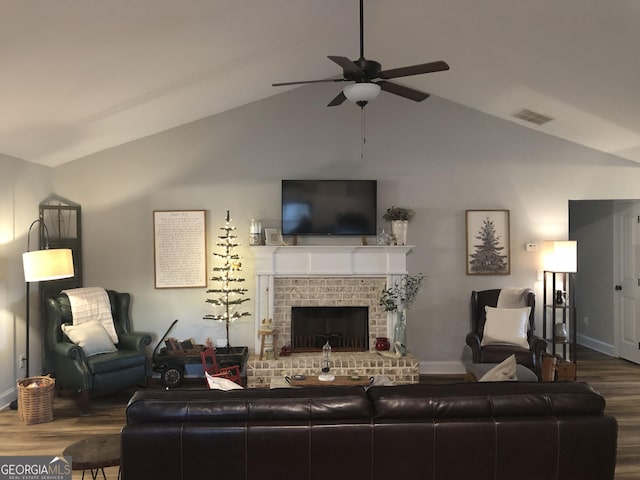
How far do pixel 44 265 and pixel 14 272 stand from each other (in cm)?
65

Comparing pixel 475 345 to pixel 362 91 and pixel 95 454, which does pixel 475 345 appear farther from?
pixel 95 454

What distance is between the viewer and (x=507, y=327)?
4.82 m

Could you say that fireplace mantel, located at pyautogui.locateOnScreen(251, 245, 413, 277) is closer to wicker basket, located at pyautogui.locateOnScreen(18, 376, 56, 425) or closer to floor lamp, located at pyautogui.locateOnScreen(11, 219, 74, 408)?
floor lamp, located at pyautogui.locateOnScreen(11, 219, 74, 408)

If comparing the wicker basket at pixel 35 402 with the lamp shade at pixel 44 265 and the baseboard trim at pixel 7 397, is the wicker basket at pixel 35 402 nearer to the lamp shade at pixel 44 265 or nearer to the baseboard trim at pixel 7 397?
the baseboard trim at pixel 7 397

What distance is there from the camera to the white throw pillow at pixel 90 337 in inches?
172

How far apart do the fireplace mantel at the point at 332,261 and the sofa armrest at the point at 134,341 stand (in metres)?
1.39

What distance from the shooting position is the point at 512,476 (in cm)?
203

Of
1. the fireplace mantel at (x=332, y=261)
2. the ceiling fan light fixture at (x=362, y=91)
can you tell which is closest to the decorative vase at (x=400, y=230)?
the fireplace mantel at (x=332, y=261)

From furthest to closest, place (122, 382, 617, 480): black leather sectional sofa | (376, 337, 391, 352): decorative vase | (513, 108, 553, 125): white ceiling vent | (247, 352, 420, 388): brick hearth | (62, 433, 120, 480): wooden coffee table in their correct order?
(376, 337, 391, 352): decorative vase
(513, 108, 553, 125): white ceiling vent
(247, 352, 420, 388): brick hearth
(62, 433, 120, 480): wooden coffee table
(122, 382, 617, 480): black leather sectional sofa

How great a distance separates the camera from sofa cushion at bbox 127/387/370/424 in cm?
202

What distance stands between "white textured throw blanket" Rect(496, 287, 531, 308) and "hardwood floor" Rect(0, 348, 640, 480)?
42.1 inches

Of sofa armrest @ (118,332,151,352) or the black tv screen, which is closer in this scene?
sofa armrest @ (118,332,151,352)

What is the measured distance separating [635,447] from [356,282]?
2.95 m

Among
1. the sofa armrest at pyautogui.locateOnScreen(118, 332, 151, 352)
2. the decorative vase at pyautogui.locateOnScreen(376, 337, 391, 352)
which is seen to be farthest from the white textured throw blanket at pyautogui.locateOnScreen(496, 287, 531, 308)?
the sofa armrest at pyautogui.locateOnScreen(118, 332, 151, 352)
